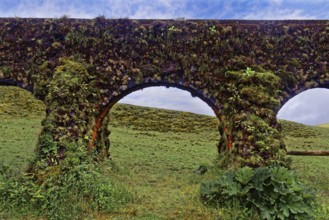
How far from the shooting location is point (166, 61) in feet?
44.2

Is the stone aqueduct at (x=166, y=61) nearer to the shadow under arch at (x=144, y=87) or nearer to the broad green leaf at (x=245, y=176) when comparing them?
the shadow under arch at (x=144, y=87)

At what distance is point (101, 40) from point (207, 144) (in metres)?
15.6

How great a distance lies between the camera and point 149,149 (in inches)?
900

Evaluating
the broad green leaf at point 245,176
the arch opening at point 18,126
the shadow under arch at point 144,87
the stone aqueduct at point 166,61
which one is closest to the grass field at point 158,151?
the arch opening at point 18,126

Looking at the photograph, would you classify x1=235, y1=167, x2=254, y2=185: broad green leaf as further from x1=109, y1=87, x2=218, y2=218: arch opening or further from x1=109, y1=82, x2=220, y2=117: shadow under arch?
x1=109, y1=82, x2=220, y2=117: shadow under arch

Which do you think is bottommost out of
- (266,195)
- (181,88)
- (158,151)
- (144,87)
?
(158,151)

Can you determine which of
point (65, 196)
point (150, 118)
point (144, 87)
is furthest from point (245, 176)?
point (150, 118)

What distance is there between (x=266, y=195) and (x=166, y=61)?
246 inches

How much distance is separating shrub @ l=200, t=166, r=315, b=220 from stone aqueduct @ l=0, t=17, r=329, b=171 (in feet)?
10.5

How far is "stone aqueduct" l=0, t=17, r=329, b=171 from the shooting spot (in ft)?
41.5

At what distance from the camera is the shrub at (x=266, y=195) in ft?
26.8

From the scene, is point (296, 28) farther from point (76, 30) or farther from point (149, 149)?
point (149, 149)

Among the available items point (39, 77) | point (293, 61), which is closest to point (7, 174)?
point (39, 77)

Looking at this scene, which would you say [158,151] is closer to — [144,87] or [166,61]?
[144,87]
